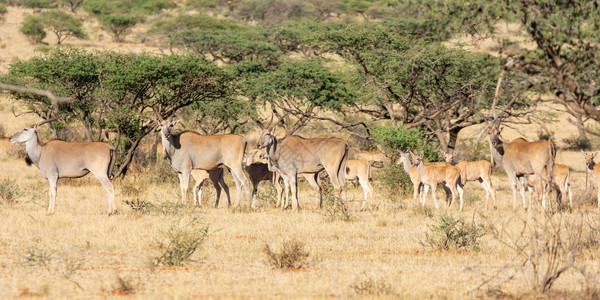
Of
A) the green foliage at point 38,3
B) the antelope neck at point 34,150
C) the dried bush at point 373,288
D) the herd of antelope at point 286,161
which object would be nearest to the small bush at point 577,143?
the herd of antelope at point 286,161

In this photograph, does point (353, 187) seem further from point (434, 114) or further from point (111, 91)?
point (111, 91)

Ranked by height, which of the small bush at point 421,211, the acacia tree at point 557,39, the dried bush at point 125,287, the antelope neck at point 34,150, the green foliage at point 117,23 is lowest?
the small bush at point 421,211

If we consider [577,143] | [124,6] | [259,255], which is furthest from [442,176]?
[124,6]

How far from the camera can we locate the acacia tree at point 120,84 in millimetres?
20641

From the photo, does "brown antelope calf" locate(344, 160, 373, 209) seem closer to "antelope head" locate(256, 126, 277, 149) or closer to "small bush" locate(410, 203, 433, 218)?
"antelope head" locate(256, 126, 277, 149)

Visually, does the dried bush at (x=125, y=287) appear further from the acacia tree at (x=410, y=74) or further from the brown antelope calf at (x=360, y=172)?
the acacia tree at (x=410, y=74)

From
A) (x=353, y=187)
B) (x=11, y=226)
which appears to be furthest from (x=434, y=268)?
(x=353, y=187)

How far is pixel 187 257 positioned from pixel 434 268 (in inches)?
133

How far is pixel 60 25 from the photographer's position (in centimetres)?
5500

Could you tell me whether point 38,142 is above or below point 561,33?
below

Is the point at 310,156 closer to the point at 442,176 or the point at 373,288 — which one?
the point at 442,176

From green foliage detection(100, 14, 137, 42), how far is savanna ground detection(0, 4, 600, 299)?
4272cm

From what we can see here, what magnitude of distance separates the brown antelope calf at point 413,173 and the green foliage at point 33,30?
4185cm

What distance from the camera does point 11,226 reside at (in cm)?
1243
